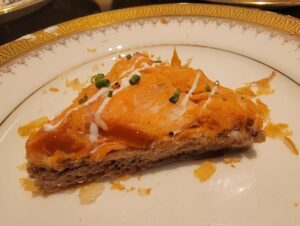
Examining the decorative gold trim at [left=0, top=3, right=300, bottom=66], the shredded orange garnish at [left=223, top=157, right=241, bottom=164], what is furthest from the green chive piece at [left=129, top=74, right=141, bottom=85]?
the decorative gold trim at [left=0, top=3, right=300, bottom=66]

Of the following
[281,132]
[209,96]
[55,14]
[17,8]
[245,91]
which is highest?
[55,14]

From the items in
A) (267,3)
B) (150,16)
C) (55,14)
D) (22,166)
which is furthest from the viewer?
(55,14)

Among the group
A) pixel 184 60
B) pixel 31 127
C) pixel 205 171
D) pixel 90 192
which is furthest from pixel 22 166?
pixel 184 60

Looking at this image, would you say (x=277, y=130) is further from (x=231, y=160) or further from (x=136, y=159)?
(x=136, y=159)

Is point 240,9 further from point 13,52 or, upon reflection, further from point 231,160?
point 13,52

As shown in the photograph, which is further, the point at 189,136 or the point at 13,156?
the point at 13,156

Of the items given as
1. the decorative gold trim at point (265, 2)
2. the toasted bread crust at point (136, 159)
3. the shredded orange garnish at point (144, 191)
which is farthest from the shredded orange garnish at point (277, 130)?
the decorative gold trim at point (265, 2)

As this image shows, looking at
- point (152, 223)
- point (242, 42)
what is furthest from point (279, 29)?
point (152, 223)

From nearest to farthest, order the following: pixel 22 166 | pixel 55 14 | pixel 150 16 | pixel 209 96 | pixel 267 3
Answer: pixel 209 96 < pixel 22 166 < pixel 267 3 < pixel 150 16 < pixel 55 14
